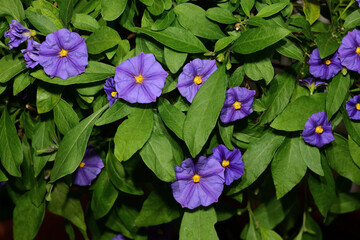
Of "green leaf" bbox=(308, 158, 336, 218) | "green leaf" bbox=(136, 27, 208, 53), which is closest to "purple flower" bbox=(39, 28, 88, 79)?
"green leaf" bbox=(136, 27, 208, 53)

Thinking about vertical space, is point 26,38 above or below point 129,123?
above

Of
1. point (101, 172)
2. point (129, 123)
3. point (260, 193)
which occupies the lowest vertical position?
point (260, 193)

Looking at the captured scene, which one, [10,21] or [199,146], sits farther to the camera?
[10,21]

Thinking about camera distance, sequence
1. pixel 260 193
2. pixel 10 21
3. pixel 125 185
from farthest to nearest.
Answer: pixel 260 193 < pixel 125 185 < pixel 10 21

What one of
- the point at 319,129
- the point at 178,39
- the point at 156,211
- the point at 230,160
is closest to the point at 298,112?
the point at 319,129

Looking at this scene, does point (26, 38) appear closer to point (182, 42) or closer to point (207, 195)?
point (182, 42)

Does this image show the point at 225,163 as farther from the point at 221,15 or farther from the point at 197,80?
the point at 221,15

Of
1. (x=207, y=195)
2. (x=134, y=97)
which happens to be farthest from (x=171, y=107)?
(x=207, y=195)

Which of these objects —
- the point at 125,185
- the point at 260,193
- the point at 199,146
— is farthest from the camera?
the point at 260,193
